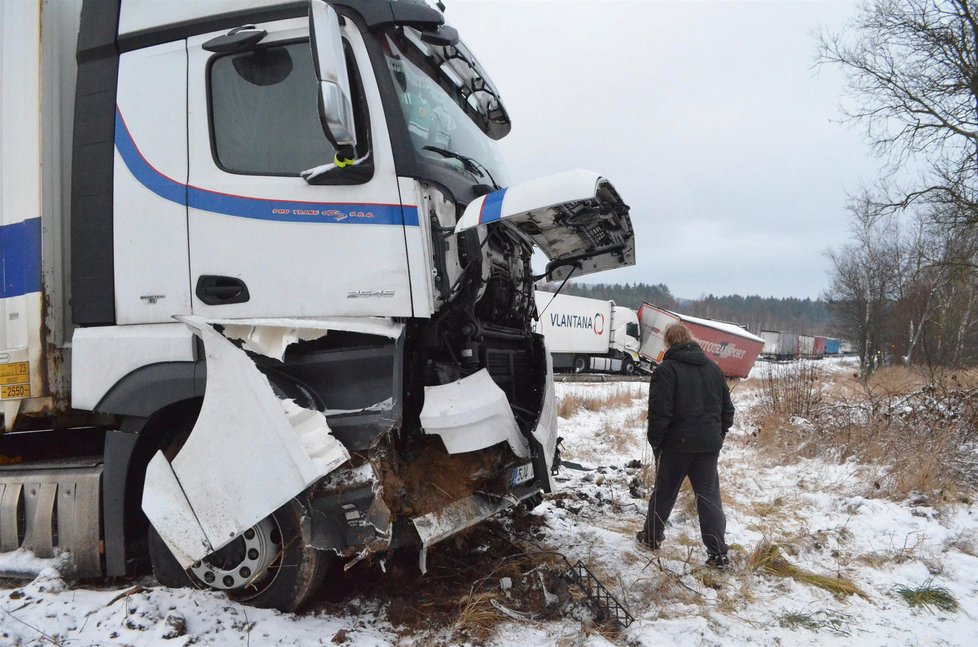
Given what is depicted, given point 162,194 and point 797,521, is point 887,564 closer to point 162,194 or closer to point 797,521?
point 797,521

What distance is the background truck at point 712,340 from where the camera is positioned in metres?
29.5

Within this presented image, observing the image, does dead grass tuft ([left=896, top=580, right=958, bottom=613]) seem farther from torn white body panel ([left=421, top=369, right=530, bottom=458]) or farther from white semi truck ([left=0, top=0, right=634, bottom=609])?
torn white body panel ([left=421, top=369, right=530, bottom=458])

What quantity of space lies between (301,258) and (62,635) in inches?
87.2

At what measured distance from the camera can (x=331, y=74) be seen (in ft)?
8.33

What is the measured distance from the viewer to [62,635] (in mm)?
2826

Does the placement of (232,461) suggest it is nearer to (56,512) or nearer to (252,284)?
(252,284)

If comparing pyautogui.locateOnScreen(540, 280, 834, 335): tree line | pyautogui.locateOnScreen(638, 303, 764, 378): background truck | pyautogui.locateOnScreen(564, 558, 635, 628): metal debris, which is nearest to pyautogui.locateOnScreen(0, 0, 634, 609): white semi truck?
pyautogui.locateOnScreen(564, 558, 635, 628): metal debris

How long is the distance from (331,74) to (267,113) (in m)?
0.69

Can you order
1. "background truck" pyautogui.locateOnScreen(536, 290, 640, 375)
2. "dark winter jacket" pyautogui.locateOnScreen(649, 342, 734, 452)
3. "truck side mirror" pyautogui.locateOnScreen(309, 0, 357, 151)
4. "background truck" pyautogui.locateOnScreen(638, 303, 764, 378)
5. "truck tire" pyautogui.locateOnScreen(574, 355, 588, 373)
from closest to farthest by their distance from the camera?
1. "truck side mirror" pyautogui.locateOnScreen(309, 0, 357, 151)
2. "dark winter jacket" pyautogui.locateOnScreen(649, 342, 734, 452)
3. "background truck" pyautogui.locateOnScreen(536, 290, 640, 375)
4. "truck tire" pyautogui.locateOnScreen(574, 355, 588, 373)
5. "background truck" pyautogui.locateOnScreen(638, 303, 764, 378)

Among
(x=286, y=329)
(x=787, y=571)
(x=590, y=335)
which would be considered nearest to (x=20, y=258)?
(x=286, y=329)

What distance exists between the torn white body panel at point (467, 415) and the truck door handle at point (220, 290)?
109 centimetres

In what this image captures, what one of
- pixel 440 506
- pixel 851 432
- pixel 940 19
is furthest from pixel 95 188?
pixel 940 19

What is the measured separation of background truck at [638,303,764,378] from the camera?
96.8 feet

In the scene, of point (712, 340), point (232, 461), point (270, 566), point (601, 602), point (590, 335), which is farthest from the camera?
point (712, 340)
